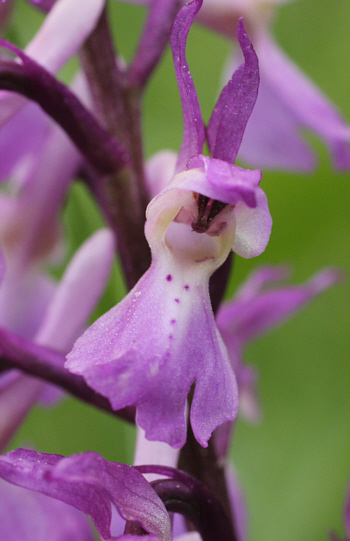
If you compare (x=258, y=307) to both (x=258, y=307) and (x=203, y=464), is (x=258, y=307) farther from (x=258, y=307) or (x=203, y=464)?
(x=203, y=464)

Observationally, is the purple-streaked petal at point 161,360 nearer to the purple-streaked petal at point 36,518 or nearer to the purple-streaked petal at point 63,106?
the purple-streaked petal at point 63,106

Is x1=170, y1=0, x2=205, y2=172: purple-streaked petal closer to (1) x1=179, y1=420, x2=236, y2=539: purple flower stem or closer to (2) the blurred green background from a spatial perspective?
(1) x1=179, y1=420, x2=236, y2=539: purple flower stem

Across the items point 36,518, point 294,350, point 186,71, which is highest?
point 186,71

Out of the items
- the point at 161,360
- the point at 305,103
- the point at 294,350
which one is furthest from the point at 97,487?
the point at 294,350

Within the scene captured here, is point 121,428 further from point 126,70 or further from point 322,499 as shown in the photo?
point 126,70

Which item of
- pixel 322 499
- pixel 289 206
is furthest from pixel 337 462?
pixel 289 206

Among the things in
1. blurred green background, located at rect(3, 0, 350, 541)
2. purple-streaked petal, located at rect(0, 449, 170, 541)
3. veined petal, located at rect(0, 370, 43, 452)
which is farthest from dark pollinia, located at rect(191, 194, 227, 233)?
blurred green background, located at rect(3, 0, 350, 541)

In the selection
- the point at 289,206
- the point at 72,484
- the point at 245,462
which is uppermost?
the point at 72,484
